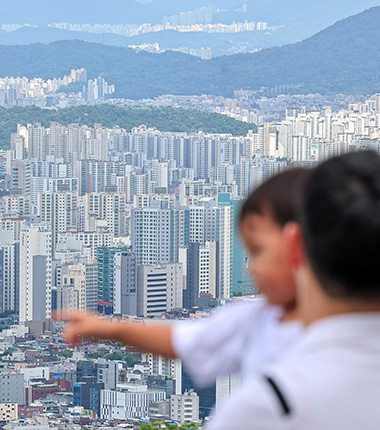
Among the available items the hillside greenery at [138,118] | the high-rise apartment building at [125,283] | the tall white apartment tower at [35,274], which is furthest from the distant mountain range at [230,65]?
the tall white apartment tower at [35,274]

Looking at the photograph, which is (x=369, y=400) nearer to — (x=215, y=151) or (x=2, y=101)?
(x=215, y=151)

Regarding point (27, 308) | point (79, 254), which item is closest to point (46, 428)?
point (27, 308)

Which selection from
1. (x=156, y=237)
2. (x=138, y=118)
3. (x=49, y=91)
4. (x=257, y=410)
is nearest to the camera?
(x=257, y=410)

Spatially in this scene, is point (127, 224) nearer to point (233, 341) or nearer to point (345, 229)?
point (233, 341)

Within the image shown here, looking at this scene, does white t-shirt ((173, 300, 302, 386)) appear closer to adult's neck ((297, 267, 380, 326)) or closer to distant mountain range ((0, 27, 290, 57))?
adult's neck ((297, 267, 380, 326))

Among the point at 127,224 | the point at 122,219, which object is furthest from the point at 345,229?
the point at 122,219

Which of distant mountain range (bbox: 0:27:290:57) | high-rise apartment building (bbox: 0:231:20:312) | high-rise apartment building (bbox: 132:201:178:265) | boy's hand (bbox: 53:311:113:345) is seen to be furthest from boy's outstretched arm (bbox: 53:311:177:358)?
distant mountain range (bbox: 0:27:290:57)
